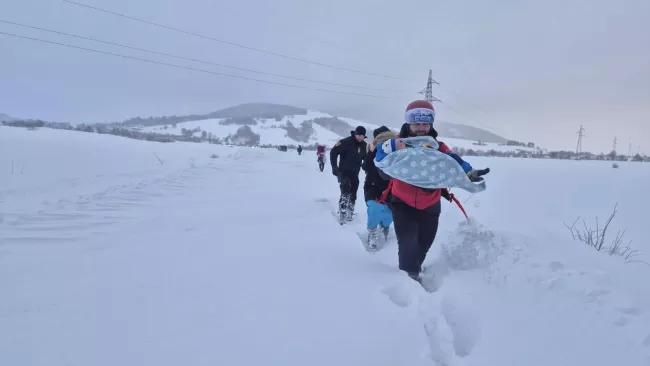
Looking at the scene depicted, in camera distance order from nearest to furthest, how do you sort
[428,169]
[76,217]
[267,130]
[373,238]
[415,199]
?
[428,169]
[415,199]
[373,238]
[76,217]
[267,130]

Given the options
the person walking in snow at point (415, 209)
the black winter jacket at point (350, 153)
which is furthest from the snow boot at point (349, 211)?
the person walking in snow at point (415, 209)

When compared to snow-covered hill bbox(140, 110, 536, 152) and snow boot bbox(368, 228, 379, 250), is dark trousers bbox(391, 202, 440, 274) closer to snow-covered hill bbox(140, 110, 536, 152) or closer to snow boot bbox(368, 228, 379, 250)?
snow boot bbox(368, 228, 379, 250)

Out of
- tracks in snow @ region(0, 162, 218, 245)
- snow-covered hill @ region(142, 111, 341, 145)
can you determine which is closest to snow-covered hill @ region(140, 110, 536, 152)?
snow-covered hill @ region(142, 111, 341, 145)

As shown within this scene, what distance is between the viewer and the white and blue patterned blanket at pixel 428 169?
2.83m

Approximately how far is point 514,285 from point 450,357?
96 centimetres

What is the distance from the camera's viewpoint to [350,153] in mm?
5957

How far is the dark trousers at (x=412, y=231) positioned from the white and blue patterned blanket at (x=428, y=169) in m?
0.33

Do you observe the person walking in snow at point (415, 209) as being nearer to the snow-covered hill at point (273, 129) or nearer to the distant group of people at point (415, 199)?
the distant group of people at point (415, 199)

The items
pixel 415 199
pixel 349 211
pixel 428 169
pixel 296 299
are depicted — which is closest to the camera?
pixel 296 299

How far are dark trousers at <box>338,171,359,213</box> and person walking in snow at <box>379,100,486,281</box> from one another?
279 cm

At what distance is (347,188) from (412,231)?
3.00 meters

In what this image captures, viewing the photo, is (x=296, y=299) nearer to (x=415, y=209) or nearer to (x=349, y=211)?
(x=415, y=209)

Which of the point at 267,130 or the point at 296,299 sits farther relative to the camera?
the point at 267,130

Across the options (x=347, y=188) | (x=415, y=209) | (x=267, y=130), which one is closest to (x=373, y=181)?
(x=347, y=188)
